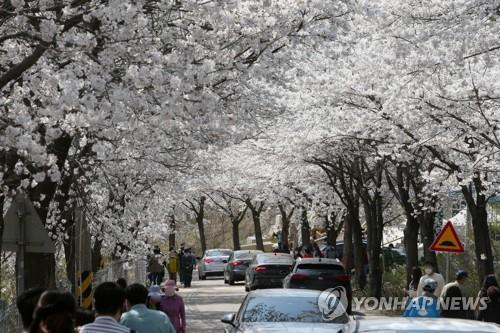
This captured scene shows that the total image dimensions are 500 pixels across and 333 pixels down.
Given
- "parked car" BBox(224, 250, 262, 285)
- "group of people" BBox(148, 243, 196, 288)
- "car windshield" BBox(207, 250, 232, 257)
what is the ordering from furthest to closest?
"car windshield" BBox(207, 250, 232, 257)
"parked car" BBox(224, 250, 262, 285)
"group of people" BBox(148, 243, 196, 288)

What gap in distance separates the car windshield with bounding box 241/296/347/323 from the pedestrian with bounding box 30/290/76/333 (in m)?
8.25

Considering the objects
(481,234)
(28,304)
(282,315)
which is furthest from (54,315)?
(481,234)

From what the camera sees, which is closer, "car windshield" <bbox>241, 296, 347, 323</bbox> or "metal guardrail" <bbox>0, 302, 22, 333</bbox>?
"metal guardrail" <bbox>0, 302, 22, 333</bbox>

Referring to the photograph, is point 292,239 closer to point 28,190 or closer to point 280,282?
point 280,282

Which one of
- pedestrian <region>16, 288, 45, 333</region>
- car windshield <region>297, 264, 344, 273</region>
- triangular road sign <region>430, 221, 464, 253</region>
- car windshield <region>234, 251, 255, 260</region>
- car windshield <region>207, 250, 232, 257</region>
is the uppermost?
car windshield <region>207, 250, 232, 257</region>

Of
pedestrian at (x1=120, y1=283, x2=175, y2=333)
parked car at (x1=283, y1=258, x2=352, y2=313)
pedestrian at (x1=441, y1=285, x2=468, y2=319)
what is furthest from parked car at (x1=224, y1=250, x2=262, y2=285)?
pedestrian at (x1=120, y1=283, x2=175, y2=333)

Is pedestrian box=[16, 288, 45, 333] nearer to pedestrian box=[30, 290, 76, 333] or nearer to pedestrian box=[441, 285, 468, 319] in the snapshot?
pedestrian box=[30, 290, 76, 333]

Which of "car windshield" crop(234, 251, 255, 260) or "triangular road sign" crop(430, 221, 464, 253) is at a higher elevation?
"car windshield" crop(234, 251, 255, 260)

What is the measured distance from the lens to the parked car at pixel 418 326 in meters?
8.23

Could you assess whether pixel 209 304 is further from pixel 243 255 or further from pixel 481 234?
pixel 243 255

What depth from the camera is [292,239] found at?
3460 inches

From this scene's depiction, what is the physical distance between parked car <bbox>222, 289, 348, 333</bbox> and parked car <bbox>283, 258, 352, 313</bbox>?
11864 millimetres

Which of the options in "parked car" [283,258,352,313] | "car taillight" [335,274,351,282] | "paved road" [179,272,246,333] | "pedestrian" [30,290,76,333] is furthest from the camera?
"car taillight" [335,274,351,282]

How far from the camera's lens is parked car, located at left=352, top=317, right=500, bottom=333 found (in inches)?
324
